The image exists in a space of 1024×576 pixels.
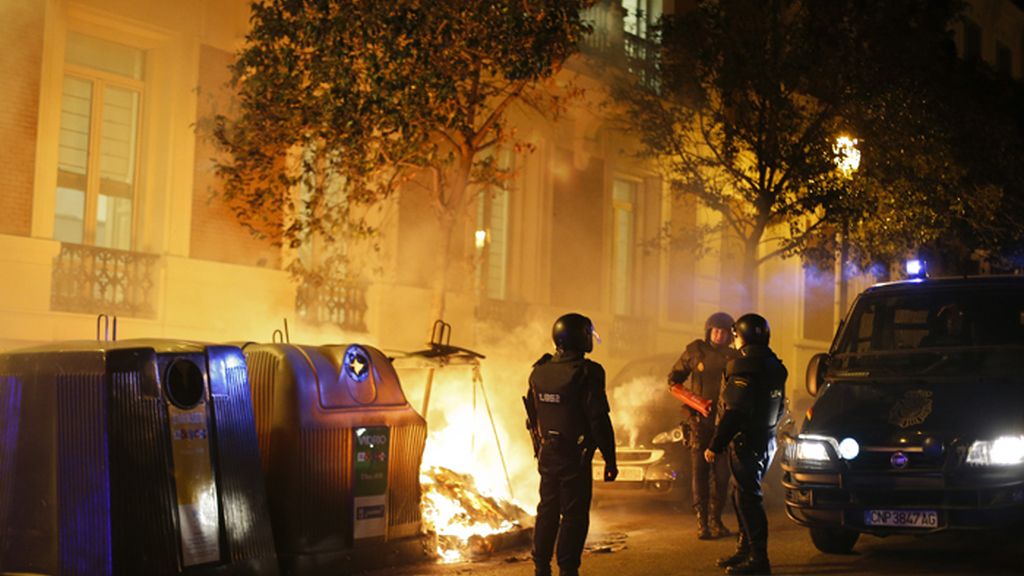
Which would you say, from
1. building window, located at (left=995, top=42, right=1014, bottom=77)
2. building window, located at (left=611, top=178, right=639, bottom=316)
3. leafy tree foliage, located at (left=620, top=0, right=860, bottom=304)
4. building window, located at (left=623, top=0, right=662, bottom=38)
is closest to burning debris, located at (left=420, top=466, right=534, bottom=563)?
leafy tree foliage, located at (left=620, top=0, right=860, bottom=304)

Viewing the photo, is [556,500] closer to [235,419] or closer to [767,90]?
[235,419]

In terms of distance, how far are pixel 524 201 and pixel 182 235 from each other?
6.84m

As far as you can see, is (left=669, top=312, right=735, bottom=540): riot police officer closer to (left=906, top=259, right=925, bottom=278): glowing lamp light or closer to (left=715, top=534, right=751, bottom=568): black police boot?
(left=906, top=259, right=925, bottom=278): glowing lamp light

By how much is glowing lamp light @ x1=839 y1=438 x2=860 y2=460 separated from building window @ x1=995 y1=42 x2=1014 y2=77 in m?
28.7

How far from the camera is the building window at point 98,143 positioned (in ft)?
44.0

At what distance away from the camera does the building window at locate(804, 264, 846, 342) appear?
1089 inches

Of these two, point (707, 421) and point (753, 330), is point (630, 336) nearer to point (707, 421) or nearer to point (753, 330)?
point (707, 421)

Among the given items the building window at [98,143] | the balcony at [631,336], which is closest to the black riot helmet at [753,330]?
the building window at [98,143]

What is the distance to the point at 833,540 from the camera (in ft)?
30.7

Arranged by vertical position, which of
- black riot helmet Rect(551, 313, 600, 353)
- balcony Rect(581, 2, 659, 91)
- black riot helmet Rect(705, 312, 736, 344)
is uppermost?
balcony Rect(581, 2, 659, 91)

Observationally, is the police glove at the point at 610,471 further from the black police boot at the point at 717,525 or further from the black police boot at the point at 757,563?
the black police boot at the point at 717,525

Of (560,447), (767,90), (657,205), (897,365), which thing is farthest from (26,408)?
(657,205)

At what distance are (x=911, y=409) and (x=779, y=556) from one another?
1.62 m

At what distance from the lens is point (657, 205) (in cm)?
2208
